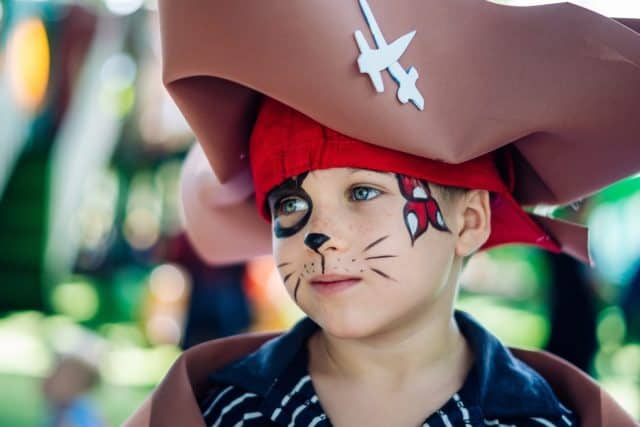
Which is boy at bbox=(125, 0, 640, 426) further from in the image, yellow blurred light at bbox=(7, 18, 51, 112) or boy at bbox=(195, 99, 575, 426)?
yellow blurred light at bbox=(7, 18, 51, 112)

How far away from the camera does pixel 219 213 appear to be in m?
1.37

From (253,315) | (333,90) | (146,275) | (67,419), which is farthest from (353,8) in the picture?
(146,275)

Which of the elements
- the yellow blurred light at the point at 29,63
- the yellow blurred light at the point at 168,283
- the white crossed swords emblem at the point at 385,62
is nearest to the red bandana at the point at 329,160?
the white crossed swords emblem at the point at 385,62

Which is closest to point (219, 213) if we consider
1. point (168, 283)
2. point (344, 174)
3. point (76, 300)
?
point (344, 174)

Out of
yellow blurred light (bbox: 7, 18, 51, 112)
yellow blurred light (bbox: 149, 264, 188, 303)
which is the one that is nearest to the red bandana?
yellow blurred light (bbox: 149, 264, 188, 303)

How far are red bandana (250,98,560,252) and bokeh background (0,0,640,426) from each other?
252 centimetres

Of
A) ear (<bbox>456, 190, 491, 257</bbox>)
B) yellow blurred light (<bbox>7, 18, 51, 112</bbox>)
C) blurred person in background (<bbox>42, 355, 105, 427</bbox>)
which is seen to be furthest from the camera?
yellow blurred light (<bbox>7, 18, 51, 112</bbox>)

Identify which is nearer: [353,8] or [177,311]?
[353,8]

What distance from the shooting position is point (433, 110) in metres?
1.01

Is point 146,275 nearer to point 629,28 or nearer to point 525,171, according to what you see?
point 525,171

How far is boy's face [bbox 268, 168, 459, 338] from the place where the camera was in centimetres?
108

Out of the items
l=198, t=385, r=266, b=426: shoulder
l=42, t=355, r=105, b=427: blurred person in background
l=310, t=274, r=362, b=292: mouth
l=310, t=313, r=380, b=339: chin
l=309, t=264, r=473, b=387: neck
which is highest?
l=310, t=274, r=362, b=292: mouth

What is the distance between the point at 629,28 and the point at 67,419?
1957 mm

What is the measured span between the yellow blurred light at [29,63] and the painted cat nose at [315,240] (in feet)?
10.9
